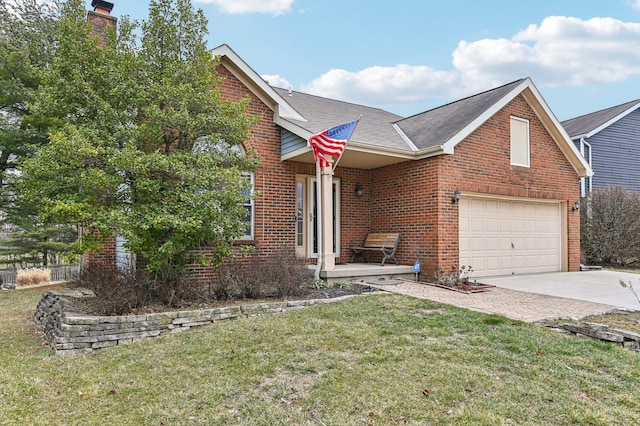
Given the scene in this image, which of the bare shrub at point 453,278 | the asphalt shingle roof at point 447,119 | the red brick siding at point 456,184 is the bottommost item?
the bare shrub at point 453,278

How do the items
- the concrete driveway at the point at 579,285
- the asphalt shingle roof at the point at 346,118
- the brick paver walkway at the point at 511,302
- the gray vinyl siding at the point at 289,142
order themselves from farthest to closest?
the asphalt shingle roof at the point at 346,118, the gray vinyl siding at the point at 289,142, the concrete driveway at the point at 579,285, the brick paver walkway at the point at 511,302

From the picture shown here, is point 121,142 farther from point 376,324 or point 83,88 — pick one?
point 376,324

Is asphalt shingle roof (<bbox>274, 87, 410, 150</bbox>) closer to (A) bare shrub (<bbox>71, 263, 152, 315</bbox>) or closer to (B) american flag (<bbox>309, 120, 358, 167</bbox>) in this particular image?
(B) american flag (<bbox>309, 120, 358, 167</bbox>)

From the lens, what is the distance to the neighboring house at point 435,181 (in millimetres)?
9680

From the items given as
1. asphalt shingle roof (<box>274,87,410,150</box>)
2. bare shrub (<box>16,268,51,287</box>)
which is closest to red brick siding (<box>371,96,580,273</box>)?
asphalt shingle roof (<box>274,87,410,150</box>)

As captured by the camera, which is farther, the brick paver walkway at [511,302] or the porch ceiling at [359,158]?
the porch ceiling at [359,158]

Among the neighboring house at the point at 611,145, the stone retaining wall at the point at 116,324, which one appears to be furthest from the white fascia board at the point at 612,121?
the stone retaining wall at the point at 116,324

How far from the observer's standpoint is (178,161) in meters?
6.38

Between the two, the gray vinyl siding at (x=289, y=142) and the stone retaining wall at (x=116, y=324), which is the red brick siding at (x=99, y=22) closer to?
the gray vinyl siding at (x=289, y=142)

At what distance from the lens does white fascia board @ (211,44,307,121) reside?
9.05 meters

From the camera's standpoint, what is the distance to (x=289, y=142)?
9.84 metres

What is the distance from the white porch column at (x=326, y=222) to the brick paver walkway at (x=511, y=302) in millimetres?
1079

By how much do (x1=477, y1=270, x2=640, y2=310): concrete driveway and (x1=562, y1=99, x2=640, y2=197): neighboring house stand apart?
9509mm

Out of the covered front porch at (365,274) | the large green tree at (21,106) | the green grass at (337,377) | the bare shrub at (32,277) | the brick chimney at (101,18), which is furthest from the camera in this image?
the bare shrub at (32,277)
